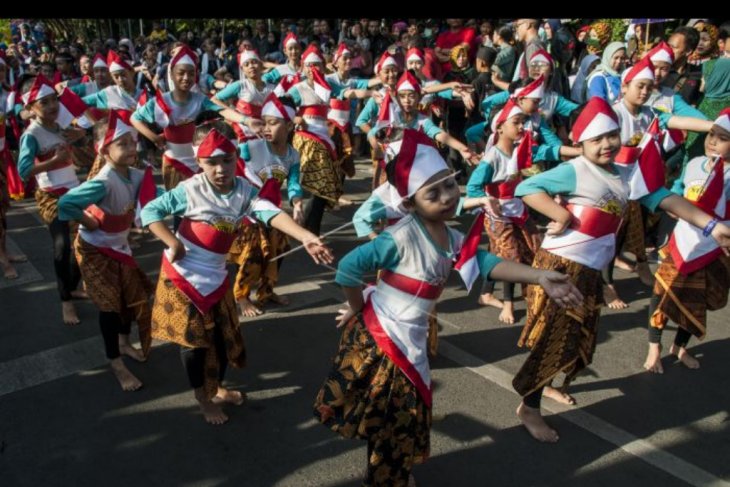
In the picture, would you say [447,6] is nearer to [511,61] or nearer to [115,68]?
[115,68]

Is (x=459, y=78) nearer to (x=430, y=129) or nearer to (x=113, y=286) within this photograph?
(x=430, y=129)

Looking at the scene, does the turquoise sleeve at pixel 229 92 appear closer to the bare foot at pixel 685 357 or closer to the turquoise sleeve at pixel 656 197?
the turquoise sleeve at pixel 656 197

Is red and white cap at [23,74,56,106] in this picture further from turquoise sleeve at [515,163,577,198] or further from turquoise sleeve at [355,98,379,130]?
turquoise sleeve at [515,163,577,198]

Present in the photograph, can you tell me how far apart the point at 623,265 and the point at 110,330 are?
4.86 meters

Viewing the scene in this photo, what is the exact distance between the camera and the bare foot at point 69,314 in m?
5.28

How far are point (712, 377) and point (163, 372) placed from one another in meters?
3.81

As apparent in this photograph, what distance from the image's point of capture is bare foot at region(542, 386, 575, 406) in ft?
13.6

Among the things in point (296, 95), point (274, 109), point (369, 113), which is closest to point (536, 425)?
point (274, 109)

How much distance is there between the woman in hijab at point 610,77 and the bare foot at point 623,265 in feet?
5.25

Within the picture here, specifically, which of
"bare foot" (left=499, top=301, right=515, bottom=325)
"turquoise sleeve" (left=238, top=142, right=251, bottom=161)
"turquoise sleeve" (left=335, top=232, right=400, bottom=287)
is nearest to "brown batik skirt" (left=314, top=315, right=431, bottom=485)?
"turquoise sleeve" (left=335, top=232, right=400, bottom=287)

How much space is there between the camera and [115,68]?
24.6ft

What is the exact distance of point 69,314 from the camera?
5.30 m

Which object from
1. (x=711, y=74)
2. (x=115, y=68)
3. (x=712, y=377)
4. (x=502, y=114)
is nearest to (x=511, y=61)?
(x=711, y=74)

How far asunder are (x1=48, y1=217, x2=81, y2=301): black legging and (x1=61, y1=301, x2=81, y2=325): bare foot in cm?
4
